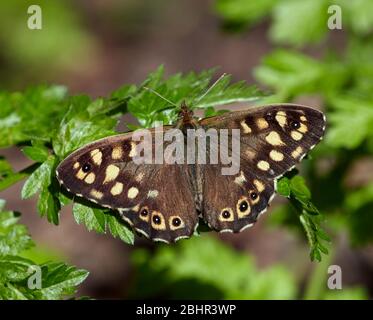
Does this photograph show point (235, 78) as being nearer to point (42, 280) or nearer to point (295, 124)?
point (295, 124)

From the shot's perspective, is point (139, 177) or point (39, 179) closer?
point (39, 179)

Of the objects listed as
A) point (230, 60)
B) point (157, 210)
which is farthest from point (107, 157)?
point (230, 60)

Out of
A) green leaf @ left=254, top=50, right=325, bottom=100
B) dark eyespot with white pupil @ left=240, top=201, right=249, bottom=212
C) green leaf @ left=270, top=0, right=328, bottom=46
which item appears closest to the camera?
dark eyespot with white pupil @ left=240, top=201, right=249, bottom=212

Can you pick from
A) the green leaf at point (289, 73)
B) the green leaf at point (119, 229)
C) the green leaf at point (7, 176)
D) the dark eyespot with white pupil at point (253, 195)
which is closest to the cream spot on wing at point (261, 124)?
the dark eyespot with white pupil at point (253, 195)

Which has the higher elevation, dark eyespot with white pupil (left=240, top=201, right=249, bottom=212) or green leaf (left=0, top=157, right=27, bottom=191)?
green leaf (left=0, top=157, right=27, bottom=191)

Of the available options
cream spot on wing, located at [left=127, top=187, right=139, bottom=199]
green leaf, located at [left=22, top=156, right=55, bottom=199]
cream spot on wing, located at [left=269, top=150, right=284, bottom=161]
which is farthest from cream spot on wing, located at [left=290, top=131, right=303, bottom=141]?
green leaf, located at [left=22, top=156, right=55, bottom=199]

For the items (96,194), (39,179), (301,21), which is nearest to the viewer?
(96,194)

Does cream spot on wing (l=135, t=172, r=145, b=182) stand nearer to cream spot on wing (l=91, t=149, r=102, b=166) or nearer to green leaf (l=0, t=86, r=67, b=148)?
cream spot on wing (l=91, t=149, r=102, b=166)

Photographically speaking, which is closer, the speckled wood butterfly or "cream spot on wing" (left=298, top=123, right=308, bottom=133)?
the speckled wood butterfly

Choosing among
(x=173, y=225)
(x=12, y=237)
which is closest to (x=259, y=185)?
(x=173, y=225)
